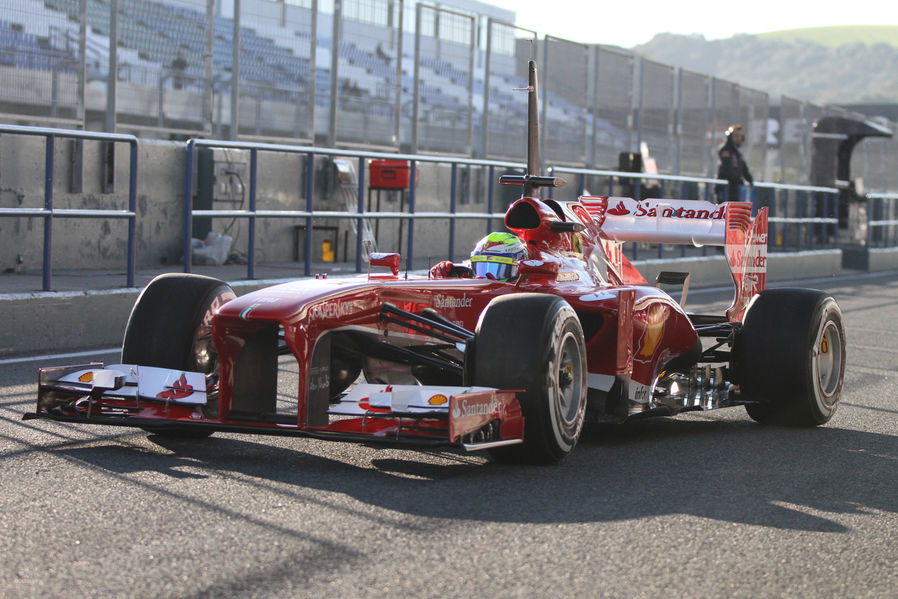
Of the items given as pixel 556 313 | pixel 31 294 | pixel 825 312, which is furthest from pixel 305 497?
pixel 31 294


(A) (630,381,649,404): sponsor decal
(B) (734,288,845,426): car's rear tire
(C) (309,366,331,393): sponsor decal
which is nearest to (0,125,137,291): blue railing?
(C) (309,366,331,393): sponsor decal

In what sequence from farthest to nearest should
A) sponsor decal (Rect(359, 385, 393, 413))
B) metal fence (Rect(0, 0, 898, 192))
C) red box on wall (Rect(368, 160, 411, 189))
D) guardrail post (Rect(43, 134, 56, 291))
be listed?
red box on wall (Rect(368, 160, 411, 189))
metal fence (Rect(0, 0, 898, 192))
guardrail post (Rect(43, 134, 56, 291))
sponsor decal (Rect(359, 385, 393, 413))

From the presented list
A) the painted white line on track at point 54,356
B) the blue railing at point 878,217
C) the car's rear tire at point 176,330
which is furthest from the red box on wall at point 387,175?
the blue railing at point 878,217

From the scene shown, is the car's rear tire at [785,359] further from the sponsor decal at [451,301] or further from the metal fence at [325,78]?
the metal fence at [325,78]

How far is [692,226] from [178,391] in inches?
153

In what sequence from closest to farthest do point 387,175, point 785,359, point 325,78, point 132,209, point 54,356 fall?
1. point 785,359
2. point 54,356
3. point 132,209
4. point 387,175
5. point 325,78

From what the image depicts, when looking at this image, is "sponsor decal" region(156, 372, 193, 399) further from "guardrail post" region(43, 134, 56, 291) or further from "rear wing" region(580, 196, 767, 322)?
"guardrail post" region(43, 134, 56, 291)

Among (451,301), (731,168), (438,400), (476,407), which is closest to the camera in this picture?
(476,407)

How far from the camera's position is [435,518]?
476cm

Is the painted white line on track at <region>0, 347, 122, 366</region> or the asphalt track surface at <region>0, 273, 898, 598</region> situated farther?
the painted white line on track at <region>0, 347, 122, 366</region>

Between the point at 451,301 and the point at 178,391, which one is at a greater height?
the point at 451,301

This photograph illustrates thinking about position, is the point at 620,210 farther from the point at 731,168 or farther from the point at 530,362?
the point at 731,168

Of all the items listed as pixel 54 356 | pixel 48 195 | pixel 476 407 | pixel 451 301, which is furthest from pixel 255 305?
pixel 48 195

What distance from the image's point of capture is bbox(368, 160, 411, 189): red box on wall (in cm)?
1705
